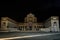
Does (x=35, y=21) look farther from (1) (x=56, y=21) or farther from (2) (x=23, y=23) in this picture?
(1) (x=56, y=21)

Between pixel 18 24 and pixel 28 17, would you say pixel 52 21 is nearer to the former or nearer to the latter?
pixel 18 24

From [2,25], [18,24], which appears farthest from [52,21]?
[18,24]

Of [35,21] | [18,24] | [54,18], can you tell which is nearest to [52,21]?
[54,18]

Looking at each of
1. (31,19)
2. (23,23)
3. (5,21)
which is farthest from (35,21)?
(5,21)

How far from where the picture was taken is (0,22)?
21266 millimetres

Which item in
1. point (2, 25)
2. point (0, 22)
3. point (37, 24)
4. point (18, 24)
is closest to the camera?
point (2, 25)

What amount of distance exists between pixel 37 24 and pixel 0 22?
542 inches

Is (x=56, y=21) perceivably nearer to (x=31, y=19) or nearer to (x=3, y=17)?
(x=3, y=17)

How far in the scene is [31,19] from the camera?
3531 cm

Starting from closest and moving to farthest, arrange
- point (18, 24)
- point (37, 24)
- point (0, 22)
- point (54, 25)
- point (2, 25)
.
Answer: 1. point (54, 25)
2. point (2, 25)
3. point (0, 22)
4. point (18, 24)
5. point (37, 24)

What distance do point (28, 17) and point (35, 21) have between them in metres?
1.94

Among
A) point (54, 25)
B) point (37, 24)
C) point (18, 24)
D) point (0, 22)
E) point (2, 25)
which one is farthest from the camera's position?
point (37, 24)

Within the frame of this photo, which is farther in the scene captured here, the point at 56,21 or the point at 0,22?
the point at 0,22

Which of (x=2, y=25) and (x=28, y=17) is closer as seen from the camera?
(x=2, y=25)
